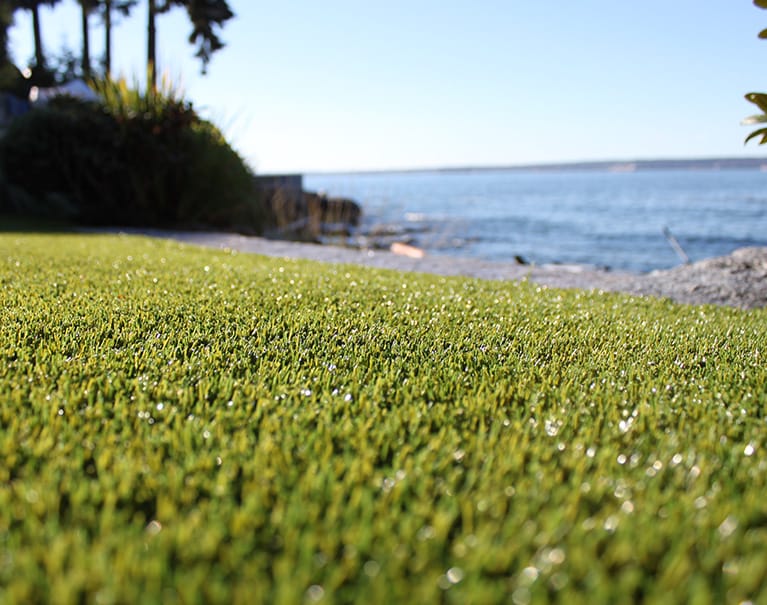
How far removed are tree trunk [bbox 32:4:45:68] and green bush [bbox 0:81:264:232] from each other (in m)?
21.8

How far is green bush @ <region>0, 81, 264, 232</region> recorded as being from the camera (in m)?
10.9

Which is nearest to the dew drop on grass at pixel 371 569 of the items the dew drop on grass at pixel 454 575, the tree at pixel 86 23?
the dew drop on grass at pixel 454 575

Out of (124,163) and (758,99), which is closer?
(758,99)

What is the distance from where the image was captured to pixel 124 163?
10898 millimetres

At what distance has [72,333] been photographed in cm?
288

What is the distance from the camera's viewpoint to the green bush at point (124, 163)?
10898 millimetres

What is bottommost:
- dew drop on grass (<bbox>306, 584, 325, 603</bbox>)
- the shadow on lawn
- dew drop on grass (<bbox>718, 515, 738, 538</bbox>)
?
dew drop on grass (<bbox>306, 584, 325, 603</bbox>)

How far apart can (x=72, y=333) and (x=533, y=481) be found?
7.16 ft

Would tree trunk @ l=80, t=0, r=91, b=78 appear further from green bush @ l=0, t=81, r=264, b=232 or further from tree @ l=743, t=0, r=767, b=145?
tree @ l=743, t=0, r=767, b=145

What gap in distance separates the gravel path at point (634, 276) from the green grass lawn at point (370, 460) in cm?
204

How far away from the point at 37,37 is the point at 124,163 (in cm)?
2460

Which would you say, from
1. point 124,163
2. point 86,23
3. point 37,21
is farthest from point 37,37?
point 124,163

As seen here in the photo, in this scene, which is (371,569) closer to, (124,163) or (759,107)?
(759,107)

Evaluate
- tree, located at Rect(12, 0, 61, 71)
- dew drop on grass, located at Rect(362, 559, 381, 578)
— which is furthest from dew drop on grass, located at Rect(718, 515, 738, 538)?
tree, located at Rect(12, 0, 61, 71)
